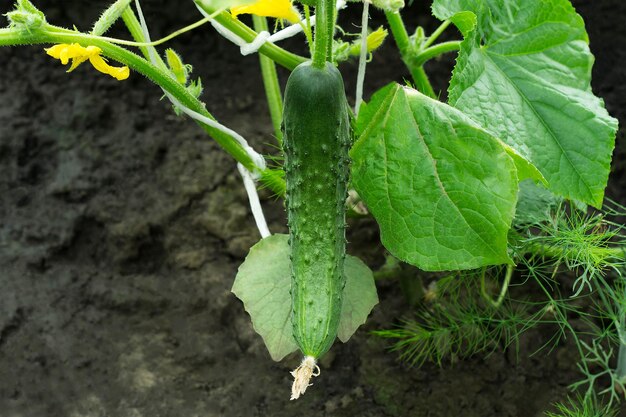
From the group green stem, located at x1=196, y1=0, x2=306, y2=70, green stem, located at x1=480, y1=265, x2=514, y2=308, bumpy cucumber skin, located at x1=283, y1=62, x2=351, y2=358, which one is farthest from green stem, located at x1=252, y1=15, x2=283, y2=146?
green stem, located at x1=480, y1=265, x2=514, y2=308

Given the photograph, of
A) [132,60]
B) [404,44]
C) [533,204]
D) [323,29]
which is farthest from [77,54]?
[533,204]

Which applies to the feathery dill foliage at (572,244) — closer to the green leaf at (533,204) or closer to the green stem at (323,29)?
the green leaf at (533,204)

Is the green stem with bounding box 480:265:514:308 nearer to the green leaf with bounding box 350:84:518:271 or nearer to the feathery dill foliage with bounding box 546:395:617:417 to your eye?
the feathery dill foliage with bounding box 546:395:617:417

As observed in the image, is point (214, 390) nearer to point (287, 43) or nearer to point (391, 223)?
point (391, 223)

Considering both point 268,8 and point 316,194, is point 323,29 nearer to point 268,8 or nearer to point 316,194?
point 268,8

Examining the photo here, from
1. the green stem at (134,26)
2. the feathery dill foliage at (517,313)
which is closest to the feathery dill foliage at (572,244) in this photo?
the feathery dill foliage at (517,313)

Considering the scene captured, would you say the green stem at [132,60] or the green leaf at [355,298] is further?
the green leaf at [355,298]
